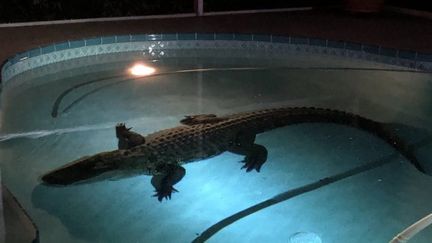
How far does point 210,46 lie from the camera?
18.2 feet

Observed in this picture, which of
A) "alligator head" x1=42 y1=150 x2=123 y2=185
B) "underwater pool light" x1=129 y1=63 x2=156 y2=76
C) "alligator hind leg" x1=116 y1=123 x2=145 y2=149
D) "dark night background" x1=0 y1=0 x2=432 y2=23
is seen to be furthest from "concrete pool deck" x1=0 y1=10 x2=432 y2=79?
"alligator head" x1=42 y1=150 x2=123 y2=185

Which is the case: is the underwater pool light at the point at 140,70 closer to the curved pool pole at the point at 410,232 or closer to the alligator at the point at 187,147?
the alligator at the point at 187,147

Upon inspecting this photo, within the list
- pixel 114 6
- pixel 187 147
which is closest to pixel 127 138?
pixel 187 147

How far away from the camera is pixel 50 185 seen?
278 centimetres

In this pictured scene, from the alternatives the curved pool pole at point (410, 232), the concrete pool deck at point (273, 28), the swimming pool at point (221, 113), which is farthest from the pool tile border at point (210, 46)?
the curved pool pole at point (410, 232)

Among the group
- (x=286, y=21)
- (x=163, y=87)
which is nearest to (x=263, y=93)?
(x=163, y=87)

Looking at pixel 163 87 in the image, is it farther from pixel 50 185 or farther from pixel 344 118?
pixel 50 185

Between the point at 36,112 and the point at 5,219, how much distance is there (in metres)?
2.16

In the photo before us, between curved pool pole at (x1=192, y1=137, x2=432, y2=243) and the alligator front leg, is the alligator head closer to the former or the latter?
the alligator front leg

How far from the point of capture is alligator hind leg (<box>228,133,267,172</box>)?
3.06 m

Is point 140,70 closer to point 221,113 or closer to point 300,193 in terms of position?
point 221,113

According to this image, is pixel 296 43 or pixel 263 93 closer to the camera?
pixel 263 93

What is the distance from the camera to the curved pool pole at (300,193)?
8.01ft

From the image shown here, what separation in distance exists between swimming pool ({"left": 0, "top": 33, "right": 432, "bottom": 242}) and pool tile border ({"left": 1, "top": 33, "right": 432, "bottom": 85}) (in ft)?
0.04
